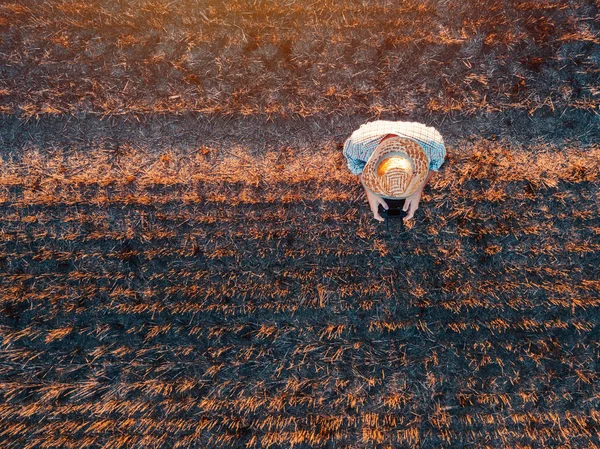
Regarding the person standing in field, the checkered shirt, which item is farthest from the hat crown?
the checkered shirt

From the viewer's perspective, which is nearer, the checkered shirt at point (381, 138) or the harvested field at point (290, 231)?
the checkered shirt at point (381, 138)

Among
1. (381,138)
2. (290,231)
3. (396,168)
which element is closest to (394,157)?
(396,168)

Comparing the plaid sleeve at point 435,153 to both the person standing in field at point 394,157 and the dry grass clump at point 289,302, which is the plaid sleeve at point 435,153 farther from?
the dry grass clump at point 289,302

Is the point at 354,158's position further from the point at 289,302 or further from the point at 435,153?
the point at 289,302

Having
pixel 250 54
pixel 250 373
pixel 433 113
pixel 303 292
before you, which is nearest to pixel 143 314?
pixel 250 373

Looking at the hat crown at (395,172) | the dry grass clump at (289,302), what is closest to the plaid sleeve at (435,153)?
the hat crown at (395,172)

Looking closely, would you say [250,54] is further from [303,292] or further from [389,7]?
[303,292]

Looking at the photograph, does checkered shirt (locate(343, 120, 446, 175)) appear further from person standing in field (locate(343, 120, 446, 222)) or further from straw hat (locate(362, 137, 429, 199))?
straw hat (locate(362, 137, 429, 199))
